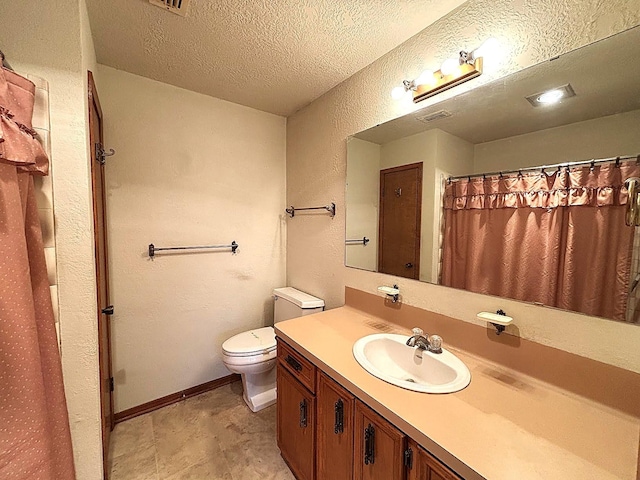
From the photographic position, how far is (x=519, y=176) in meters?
1.04

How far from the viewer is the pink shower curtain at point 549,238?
0.85 m

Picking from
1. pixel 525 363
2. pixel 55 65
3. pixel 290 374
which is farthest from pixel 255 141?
pixel 525 363

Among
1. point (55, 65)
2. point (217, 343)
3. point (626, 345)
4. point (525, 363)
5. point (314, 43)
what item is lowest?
point (217, 343)

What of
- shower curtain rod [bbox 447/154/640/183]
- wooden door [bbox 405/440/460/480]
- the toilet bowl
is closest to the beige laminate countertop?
wooden door [bbox 405/440/460/480]

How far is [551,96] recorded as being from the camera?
976mm

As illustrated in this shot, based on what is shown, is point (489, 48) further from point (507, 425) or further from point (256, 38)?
point (507, 425)

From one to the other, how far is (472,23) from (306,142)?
1.31 m

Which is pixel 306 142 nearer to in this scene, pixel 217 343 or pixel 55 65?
pixel 55 65

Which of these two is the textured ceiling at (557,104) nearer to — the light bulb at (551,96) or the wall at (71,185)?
the light bulb at (551,96)

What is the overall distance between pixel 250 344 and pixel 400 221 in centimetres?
136

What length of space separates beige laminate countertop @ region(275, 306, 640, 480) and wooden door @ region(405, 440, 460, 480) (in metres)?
0.03

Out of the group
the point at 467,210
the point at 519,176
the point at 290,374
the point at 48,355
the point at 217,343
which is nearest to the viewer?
the point at 48,355

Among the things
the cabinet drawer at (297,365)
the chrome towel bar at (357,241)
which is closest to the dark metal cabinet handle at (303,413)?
the cabinet drawer at (297,365)

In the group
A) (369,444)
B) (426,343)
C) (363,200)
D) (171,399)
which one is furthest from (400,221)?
(171,399)
